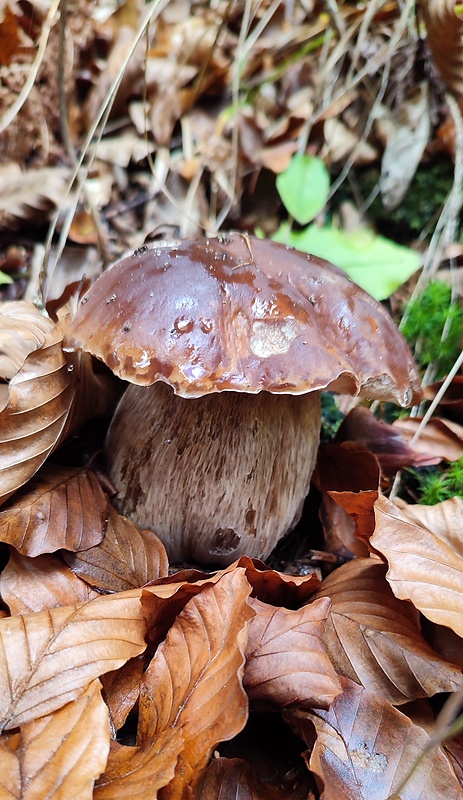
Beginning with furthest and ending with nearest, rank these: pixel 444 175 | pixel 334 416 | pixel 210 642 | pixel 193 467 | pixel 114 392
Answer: pixel 444 175
pixel 334 416
pixel 114 392
pixel 193 467
pixel 210 642

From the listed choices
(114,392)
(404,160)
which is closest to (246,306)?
(114,392)

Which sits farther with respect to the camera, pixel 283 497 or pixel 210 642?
pixel 283 497

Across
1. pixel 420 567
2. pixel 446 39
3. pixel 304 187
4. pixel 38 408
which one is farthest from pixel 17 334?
pixel 446 39

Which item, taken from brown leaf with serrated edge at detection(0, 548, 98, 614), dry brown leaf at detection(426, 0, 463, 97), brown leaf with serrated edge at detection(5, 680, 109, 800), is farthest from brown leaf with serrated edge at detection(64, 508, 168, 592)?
dry brown leaf at detection(426, 0, 463, 97)

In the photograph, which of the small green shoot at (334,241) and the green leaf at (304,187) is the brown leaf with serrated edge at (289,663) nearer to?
the small green shoot at (334,241)

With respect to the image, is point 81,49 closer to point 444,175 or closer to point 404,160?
point 404,160

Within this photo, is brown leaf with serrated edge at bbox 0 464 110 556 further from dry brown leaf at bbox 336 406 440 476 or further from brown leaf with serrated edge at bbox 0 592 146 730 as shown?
dry brown leaf at bbox 336 406 440 476

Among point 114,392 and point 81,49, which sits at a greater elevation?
point 81,49
